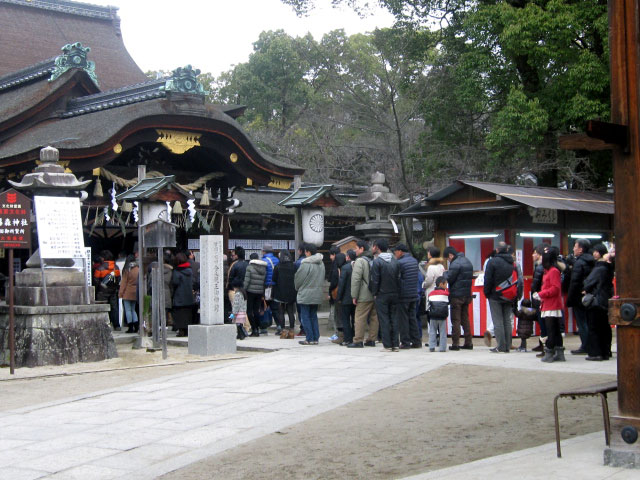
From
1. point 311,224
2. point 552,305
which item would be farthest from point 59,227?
point 552,305

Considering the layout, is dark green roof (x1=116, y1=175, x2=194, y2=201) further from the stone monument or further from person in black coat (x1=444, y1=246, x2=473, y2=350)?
person in black coat (x1=444, y1=246, x2=473, y2=350)

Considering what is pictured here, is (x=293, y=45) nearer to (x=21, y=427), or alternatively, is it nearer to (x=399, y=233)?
(x=399, y=233)

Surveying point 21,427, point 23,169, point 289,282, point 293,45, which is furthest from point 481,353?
point 293,45

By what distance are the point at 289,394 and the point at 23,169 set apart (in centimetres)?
974

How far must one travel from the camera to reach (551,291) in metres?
10.8

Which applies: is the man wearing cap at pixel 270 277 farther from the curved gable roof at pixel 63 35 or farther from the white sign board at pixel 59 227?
the curved gable roof at pixel 63 35

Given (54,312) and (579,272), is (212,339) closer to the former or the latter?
(54,312)

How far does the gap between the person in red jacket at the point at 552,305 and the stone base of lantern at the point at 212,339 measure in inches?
199

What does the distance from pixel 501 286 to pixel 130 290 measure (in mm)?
7538

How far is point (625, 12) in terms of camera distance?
534 centimetres

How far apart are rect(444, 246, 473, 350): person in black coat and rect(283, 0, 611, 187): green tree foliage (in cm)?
708

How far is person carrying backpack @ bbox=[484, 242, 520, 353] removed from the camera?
11805 mm

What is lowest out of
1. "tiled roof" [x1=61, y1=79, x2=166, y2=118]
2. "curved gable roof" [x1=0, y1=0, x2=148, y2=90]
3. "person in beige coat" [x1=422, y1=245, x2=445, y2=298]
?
"person in beige coat" [x1=422, y1=245, x2=445, y2=298]

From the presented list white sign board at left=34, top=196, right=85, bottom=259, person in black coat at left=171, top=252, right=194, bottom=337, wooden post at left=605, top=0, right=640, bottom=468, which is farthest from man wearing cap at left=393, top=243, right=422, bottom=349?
wooden post at left=605, top=0, right=640, bottom=468
